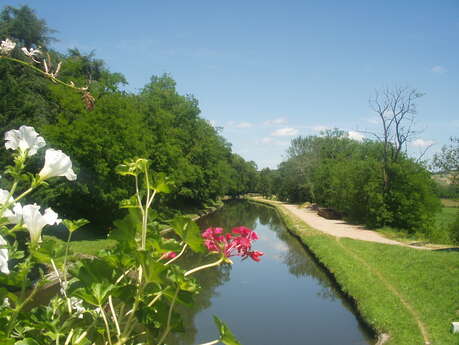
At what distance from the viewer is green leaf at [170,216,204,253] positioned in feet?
4.20

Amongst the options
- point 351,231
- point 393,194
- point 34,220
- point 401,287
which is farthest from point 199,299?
point 393,194

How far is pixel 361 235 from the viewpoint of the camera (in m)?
24.5

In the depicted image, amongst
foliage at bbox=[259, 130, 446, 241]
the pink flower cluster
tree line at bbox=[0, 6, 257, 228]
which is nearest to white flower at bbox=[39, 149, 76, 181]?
the pink flower cluster

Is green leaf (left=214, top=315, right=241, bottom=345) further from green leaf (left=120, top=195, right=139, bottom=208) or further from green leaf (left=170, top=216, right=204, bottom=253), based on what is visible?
green leaf (left=120, top=195, right=139, bottom=208)

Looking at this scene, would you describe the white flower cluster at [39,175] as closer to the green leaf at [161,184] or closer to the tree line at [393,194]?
the green leaf at [161,184]

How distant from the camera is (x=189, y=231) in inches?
50.3

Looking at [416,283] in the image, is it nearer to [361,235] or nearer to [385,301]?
[385,301]

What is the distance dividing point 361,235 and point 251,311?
1399cm

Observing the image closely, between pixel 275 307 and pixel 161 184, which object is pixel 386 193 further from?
pixel 161 184

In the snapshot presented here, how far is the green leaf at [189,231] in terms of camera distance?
50.4 inches

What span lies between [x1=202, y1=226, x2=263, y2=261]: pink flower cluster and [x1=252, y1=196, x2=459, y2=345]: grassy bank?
8.63 metres

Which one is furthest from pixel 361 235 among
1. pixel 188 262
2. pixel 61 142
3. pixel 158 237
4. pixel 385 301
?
pixel 158 237

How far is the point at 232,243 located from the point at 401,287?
42.0ft

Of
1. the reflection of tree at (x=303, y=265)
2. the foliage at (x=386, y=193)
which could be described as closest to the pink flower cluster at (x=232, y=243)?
the reflection of tree at (x=303, y=265)
